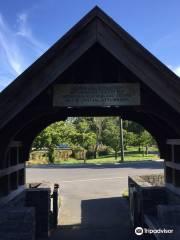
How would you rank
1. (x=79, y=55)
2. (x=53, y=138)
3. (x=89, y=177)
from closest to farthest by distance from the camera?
(x=79, y=55) < (x=89, y=177) < (x=53, y=138)

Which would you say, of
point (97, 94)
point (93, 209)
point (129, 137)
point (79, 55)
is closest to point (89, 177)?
point (93, 209)

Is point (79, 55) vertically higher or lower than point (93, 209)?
higher

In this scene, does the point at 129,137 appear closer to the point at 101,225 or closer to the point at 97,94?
the point at 101,225

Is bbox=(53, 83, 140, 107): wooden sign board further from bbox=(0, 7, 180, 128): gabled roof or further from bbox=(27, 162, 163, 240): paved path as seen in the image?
bbox=(27, 162, 163, 240): paved path

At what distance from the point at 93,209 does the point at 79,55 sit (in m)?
7.76

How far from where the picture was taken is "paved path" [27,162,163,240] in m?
9.27

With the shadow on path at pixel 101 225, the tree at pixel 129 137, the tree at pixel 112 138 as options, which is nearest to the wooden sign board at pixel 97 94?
the shadow on path at pixel 101 225

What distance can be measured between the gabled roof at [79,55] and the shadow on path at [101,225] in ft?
12.9

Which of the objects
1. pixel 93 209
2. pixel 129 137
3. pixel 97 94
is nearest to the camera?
pixel 97 94

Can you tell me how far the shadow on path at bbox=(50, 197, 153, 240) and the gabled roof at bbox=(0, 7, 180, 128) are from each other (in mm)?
3930

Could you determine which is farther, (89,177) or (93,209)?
(89,177)

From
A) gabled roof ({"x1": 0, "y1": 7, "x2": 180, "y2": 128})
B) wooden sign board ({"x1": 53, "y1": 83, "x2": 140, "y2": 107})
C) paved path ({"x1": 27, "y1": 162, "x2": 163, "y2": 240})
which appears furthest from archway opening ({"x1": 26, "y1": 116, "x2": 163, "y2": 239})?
gabled roof ({"x1": 0, "y1": 7, "x2": 180, "y2": 128})

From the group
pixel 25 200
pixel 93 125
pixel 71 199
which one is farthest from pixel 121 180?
pixel 93 125

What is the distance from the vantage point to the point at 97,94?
22.0ft
